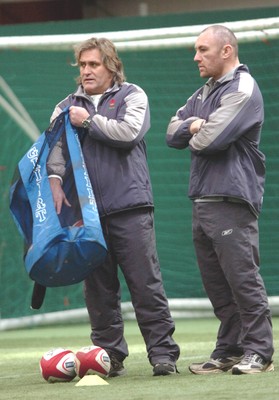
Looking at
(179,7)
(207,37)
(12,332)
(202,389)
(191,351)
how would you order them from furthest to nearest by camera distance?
1. (179,7)
2. (12,332)
3. (191,351)
4. (207,37)
5. (202,389)

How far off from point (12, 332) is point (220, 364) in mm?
4728

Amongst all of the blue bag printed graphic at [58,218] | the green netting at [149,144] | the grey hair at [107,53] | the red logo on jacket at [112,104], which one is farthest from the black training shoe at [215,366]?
the green netting at [149,144]

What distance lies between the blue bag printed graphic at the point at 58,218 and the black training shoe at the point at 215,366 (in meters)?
0.87

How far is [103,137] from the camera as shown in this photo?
25.4 ft

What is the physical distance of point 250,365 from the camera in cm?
749

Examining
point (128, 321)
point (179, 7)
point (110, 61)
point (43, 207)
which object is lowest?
point (128, 321)

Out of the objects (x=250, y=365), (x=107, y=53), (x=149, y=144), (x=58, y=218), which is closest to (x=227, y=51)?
(x=107, y=53)

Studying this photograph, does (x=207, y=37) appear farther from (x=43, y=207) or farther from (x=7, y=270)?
(x=7, y=270)

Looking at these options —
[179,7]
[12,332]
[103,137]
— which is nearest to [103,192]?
[103,137]

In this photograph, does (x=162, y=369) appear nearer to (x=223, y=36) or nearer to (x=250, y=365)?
(x=250, y=365)

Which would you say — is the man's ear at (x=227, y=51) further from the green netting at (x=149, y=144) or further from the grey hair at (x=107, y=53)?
the green netting at (x=149, y=144)

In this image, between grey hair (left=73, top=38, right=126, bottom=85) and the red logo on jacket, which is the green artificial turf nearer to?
the red logo on jacket

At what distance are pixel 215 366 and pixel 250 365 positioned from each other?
0.43 meters

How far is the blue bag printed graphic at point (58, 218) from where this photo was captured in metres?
7.56
